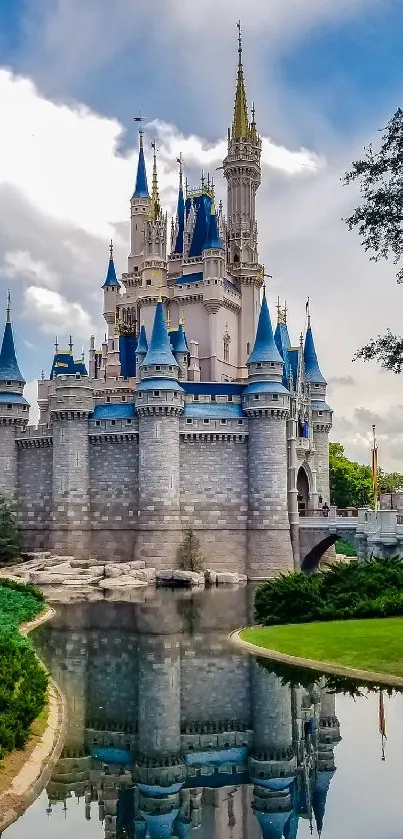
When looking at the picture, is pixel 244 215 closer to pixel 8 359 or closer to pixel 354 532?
pixel 8 359

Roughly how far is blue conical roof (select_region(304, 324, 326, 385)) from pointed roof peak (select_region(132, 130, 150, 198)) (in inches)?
636

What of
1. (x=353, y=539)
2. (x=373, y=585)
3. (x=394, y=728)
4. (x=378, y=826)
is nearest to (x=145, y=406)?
(x=353, y=539)

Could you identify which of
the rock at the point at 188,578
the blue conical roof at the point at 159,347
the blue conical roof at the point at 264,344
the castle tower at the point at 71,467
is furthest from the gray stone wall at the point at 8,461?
the blue conical roof at the point at 264,344

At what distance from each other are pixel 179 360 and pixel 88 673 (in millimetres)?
33497

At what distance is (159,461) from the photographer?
148 feet

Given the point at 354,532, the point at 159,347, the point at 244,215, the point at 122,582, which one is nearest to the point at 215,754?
the point at 122,582

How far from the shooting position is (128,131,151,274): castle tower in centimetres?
6197

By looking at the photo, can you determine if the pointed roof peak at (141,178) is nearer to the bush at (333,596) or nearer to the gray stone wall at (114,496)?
the gray stone wall at (114,496)

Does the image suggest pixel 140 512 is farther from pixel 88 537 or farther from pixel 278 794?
pixel 278 794

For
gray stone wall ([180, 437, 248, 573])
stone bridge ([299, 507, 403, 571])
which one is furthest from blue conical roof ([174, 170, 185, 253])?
stone bridge ([299, 507, 403, 571])

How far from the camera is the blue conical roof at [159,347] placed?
45.9 meters

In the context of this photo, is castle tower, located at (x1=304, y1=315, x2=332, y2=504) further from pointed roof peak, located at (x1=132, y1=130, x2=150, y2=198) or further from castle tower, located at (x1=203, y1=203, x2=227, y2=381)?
pointed roof peak, located at (x1=132, y1=130, x2=150, y2=198)

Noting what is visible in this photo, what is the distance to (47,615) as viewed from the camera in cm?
2841

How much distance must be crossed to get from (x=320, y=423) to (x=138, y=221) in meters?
20.1
